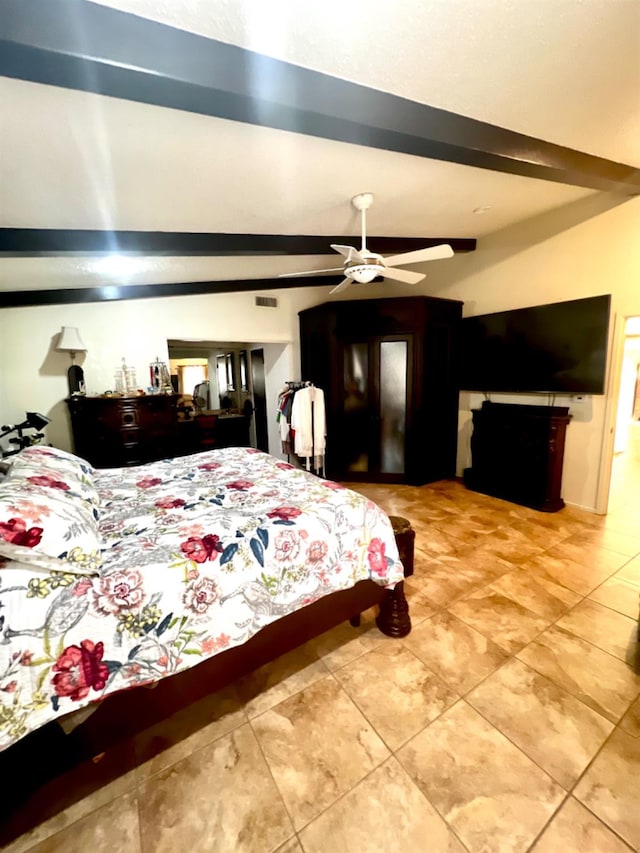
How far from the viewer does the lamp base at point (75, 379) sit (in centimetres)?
376

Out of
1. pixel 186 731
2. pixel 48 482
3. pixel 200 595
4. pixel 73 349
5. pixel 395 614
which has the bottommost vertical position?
pixel 186 731

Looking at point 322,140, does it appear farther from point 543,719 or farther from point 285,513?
point 543,719

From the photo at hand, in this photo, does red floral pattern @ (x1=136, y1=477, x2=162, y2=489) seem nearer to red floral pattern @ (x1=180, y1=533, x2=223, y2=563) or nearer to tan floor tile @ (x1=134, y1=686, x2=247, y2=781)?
red floral pattern @ (x1=180, y1=533, x2=223, y2=563)

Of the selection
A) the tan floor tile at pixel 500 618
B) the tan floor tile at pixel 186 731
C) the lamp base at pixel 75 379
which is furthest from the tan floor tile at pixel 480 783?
the lamp base at pixel 75 379

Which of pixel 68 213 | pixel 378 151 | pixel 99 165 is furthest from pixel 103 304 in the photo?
pixel 378 151

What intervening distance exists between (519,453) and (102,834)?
410 cm

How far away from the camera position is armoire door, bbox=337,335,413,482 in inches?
174

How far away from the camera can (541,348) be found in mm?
3652

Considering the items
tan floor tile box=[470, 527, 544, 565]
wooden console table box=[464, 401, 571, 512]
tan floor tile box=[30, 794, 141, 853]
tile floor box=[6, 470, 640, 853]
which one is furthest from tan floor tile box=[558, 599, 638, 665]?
tan floor tile box=[30, 794, 141, 853]

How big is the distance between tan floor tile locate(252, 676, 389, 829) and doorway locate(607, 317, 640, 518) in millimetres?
3495

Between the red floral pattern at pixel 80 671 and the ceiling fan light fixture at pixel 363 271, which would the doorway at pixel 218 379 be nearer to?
the ceiling fan light fixture at pixel 363 271

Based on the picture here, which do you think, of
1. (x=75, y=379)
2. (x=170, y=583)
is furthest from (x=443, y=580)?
(x=75, y=379)

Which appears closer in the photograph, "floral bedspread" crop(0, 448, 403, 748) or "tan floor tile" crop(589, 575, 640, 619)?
"floral bedspread" crop(0, 448, 403, 748)

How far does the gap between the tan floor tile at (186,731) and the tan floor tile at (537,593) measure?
71.8 inches
